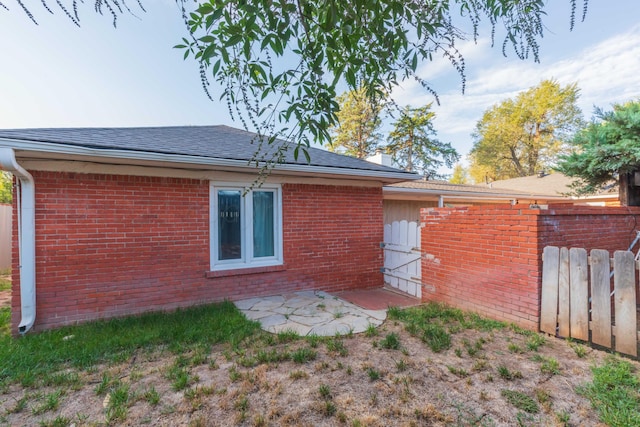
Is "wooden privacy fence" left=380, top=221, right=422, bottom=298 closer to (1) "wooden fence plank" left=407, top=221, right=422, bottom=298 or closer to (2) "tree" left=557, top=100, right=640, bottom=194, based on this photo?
(1) "wooden fence plank" left=407, top=221, right=422, bottom=298

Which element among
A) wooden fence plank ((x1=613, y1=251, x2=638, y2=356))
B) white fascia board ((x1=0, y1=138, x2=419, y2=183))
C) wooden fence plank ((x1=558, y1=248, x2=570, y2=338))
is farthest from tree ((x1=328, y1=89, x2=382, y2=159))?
wooden fence plank ((x1=613, y1=251, x2=638, y2=356))

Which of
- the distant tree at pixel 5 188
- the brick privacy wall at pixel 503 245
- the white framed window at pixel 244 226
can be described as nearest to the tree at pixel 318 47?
the brick privacy wall at pixel 503 245

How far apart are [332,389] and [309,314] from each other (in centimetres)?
202

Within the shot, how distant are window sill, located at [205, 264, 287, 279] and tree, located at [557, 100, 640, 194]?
603 cm

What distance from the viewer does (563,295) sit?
3422 mm

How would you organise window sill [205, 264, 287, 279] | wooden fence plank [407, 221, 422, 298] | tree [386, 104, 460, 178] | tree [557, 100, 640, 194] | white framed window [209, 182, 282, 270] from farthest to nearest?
1. tree [386, 104, 460, 178]
2. wooden fence plank [407, 221, 422, 298]
3. white framed window [209, 182, 282, 270]
4. window sill [205, 264, 287, 279]
5. tree [557, 100, 640, 194]

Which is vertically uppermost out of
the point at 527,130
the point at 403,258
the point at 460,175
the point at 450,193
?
the point at 527,130

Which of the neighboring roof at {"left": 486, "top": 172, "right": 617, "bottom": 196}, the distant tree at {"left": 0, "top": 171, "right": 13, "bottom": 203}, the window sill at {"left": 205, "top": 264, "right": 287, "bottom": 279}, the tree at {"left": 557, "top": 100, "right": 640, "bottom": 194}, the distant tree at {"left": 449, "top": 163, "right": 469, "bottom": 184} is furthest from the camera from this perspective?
the distant tree at {"left": 449, "top": 163, "right": 469, "bottom": 184}

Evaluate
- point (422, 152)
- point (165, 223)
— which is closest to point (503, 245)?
point (165, 223)

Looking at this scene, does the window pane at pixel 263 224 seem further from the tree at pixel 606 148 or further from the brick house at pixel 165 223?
the tree at pixel 606 148

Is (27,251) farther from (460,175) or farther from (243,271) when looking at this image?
(460,175)

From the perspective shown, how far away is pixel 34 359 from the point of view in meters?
3.12

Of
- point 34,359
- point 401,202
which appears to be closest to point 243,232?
point 34,359

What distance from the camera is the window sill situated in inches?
200
